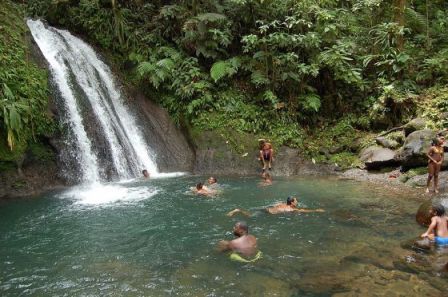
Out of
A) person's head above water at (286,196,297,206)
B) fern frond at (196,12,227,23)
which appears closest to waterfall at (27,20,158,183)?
fern frond at (196,12,227,23)

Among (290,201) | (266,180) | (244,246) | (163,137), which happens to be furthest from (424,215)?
(163,137)

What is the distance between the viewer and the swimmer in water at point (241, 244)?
736cm

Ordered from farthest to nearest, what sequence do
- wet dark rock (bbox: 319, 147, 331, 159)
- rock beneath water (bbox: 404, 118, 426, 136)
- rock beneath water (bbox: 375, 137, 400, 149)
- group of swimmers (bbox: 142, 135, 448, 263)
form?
wet dark rock (bbox: 319, 147, 331, 159) < rock beneath water (bbox: 375, 137, 400, 149) < rock beneath water (bbox: 404, 118, 426, 136) < group of swimmers (bbox: 142, 135, 448, 263)

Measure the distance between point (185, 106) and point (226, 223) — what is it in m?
7.90

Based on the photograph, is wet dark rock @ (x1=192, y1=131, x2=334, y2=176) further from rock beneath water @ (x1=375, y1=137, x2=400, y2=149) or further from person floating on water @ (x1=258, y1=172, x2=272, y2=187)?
rock beneath water @ (x1=375, y1=137, x2=400, y2=149)

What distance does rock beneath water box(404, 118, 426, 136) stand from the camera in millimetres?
13992

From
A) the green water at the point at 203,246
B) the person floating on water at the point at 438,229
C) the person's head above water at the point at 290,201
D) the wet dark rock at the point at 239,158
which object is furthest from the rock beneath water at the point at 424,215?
the wet dark rock at the point at 239,158

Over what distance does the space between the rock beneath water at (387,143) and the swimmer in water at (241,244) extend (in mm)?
8495

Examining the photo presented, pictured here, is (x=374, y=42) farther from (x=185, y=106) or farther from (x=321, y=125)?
(x=185, y=106)

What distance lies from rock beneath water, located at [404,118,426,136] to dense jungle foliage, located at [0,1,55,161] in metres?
12.0

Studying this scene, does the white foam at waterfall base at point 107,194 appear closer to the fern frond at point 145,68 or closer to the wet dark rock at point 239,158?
the wet dark rock at point 239,158

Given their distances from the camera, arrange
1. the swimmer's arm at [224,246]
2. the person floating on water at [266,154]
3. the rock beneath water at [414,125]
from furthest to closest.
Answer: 1. the person floating on water at [266,154]
2. the rock beneath water at [414,125]
3. the swimmer's arm at [224,246]

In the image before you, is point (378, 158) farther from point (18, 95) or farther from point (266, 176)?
point (18, 95)

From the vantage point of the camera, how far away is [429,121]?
14.0 m
